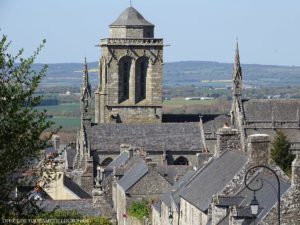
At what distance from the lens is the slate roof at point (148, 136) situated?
94438mm

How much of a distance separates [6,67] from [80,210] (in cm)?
2710

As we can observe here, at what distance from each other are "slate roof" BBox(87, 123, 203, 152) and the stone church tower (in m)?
9.51

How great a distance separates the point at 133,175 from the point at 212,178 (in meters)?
23.8

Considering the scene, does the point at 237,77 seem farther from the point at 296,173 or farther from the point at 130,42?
the point at 296,173

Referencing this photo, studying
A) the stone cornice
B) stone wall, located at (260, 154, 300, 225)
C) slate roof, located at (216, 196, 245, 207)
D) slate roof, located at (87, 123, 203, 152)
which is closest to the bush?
slate roof, located at (216, 196, 245, 207)

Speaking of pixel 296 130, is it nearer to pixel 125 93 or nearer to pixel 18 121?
pixel 125 93

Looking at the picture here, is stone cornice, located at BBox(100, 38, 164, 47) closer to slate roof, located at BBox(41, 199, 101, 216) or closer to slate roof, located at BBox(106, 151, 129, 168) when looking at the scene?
slate roof, located at BBox(106, 151, 129, 168)

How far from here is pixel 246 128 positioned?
93.2 m

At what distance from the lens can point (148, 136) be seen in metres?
96.2

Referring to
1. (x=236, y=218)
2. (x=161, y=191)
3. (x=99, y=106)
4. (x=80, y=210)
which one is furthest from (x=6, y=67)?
(x=99, y=106)

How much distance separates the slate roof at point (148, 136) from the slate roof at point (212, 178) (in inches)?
1831

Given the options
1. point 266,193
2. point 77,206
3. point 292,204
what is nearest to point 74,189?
point 77,206

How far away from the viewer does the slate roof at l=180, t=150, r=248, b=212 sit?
132 ft

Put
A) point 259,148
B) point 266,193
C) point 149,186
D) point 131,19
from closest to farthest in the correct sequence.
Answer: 1. point 266,193
2. point 259,148
3. point 149,186
4. point 131,19
